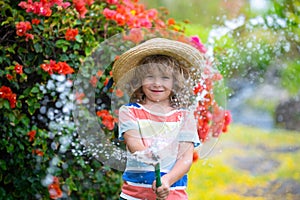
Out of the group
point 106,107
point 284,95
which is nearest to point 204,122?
point 106,107

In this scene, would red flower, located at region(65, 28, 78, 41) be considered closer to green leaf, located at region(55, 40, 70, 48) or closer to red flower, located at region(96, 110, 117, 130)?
green leaf, located at region(55, 40, 70, 48)

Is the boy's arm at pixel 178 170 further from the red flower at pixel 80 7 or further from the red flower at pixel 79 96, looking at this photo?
the red flower at pixel 80 7

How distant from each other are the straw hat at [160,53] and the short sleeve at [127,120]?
0.68 feet

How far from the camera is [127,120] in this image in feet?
7.14

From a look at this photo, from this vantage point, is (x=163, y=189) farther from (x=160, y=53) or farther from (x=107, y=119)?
(x=107, y=119)

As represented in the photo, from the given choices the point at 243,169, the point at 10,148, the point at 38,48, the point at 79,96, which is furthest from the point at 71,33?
the point at 243,169

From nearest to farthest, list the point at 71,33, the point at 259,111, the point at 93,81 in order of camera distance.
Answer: the point at 93,81 → the point at 71,33 → the point at 259,111

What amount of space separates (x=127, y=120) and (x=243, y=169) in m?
2.74

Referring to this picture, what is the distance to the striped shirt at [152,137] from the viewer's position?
7.09 ft

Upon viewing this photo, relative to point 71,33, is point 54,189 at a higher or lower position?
lower

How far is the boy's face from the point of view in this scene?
221 cm

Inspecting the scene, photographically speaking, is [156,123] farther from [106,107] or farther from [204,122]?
[204,122]

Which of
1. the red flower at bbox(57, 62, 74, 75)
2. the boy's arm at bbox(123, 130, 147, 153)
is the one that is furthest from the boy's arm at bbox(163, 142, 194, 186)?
the red flower at bbox(57, 62, 74, 75)

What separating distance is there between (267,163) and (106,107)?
218 cm
